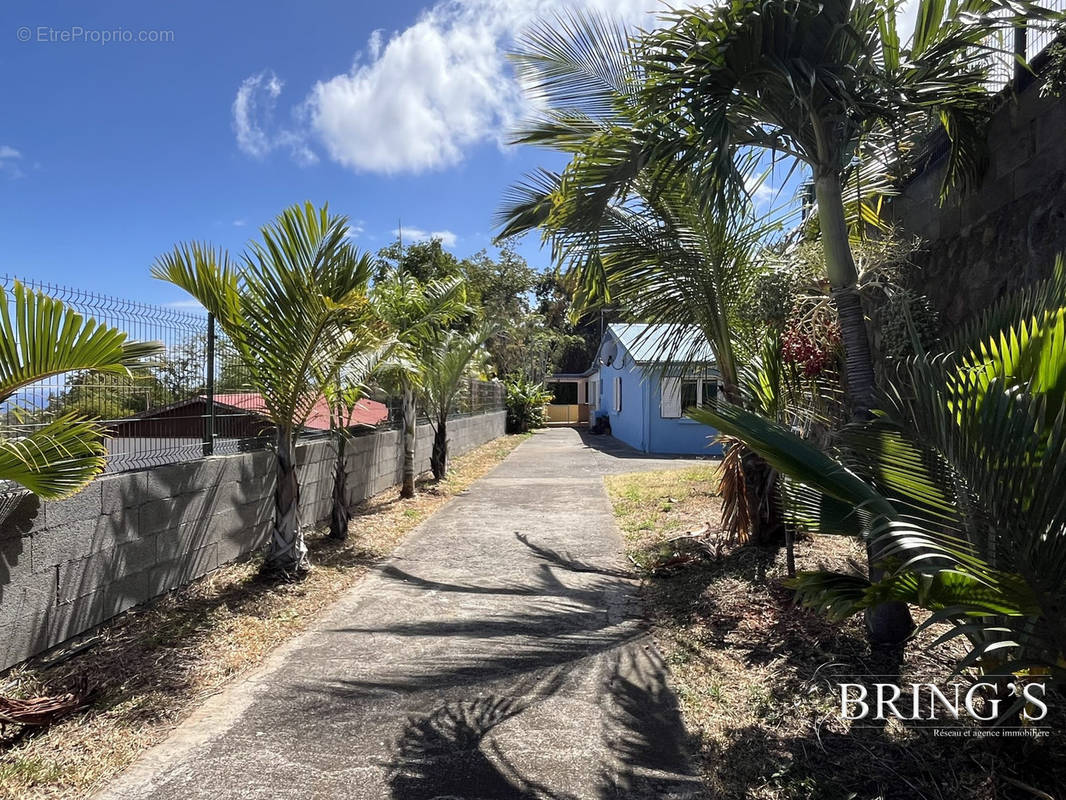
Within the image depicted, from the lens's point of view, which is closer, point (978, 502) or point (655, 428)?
point (978, 502)

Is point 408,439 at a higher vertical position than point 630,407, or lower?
lower

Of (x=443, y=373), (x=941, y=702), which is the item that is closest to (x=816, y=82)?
(x=941, y=702)

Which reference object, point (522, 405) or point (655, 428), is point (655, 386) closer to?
point (655, 428)

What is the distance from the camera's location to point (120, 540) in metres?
4.20

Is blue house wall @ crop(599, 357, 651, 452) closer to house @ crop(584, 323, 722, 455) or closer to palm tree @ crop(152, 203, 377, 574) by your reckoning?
house @ crop(584, 323, 722, 455)

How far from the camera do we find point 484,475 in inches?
508

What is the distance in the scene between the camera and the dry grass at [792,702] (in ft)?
8.15

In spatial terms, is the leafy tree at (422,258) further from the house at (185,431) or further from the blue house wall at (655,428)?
the house at (185,431)

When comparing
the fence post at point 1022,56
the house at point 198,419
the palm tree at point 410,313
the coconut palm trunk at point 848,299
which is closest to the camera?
the coconut palm trunk at point 848,299

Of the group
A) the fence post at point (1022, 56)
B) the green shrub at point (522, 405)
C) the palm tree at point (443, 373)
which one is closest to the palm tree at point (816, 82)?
the fence post at point (1022, 56)

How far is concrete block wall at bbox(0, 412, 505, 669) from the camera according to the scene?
11.3ft

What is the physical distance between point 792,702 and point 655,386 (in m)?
4.56

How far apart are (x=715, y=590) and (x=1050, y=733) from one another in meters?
2.70

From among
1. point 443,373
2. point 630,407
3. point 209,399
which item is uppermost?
point 443,373
